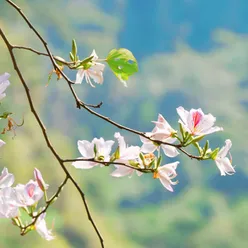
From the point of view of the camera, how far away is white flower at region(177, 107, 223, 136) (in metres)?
0.45

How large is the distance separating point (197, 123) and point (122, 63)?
0.09m

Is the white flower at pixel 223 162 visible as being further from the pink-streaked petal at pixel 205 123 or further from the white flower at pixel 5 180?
the white flower at pixel 5 180

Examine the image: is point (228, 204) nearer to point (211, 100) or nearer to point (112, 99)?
point (211, 100)

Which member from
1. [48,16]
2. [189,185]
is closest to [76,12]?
[48,16]

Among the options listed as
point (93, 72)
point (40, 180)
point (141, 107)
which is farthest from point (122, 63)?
point (141, 107)

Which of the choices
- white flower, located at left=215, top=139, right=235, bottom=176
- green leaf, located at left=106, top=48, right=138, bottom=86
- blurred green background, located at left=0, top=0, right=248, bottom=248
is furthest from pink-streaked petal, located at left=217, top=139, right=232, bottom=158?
blurred green background, located at left=0, top=0, right=248, bottom=248

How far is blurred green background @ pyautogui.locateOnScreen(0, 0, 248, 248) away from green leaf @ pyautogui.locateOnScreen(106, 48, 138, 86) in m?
4.21

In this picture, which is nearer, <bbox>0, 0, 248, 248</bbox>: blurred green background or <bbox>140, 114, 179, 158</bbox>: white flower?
<bbox>140, 114, 179, 158</bbox>: white flower

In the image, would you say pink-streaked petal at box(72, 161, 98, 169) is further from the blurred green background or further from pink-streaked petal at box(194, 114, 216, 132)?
the blurred green background

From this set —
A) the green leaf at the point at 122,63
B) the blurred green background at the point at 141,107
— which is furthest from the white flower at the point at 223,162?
the blurred green background at the point at 141,107

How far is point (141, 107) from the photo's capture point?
5.91 m

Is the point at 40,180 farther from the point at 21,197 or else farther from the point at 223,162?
the point at 223,162

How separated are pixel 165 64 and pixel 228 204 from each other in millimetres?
1806

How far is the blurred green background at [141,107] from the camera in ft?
16.9
